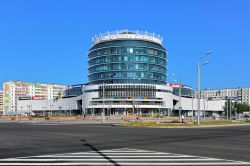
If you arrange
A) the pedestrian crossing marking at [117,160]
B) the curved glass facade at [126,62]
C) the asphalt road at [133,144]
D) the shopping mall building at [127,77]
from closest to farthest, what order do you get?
the pedestrian crossing marking at [117,160] → the asphalt road at [133,144] → the shopping mall building at [127,77] → the curved glass facade at [126,62]

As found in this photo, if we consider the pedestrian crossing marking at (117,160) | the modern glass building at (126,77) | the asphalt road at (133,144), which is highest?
the modern glass building at (126,77)

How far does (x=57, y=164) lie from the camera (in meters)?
13.3

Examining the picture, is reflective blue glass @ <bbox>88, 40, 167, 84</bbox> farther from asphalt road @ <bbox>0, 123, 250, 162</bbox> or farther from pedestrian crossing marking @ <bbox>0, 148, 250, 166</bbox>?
pedestrian crossing marking @ <bbox>0, 148, 250, 166</bbox>

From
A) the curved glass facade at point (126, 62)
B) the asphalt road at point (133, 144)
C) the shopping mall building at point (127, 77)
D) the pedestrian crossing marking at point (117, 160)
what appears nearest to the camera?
the pedestrian crossing marking at point (117, 160)

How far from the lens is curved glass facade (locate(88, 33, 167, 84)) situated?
14862 centimetres

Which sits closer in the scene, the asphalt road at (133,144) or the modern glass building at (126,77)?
the asphalt road at (133,144)

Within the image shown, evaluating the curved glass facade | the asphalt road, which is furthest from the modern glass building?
the asphalt road

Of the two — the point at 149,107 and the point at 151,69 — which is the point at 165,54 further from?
the point at 149,107

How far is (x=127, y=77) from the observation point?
148 m

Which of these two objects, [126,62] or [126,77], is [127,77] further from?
[126,62]

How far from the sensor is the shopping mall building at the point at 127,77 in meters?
144

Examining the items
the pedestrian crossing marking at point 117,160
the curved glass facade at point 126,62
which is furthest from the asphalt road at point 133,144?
the curved glass facade at point 126,62

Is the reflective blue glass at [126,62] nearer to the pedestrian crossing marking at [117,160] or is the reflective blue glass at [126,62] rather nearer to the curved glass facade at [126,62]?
the curved glass facade at [126,62]

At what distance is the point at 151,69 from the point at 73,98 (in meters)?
44.1
